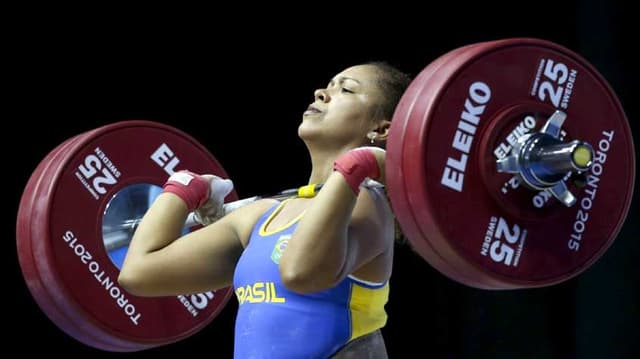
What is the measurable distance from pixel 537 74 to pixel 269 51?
6.28 ft

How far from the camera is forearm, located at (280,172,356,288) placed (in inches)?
77.9

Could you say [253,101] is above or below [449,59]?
below

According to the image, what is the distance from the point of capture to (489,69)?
1927 mm

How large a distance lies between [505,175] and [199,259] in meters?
0.84

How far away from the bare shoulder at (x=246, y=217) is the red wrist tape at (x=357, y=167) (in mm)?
439

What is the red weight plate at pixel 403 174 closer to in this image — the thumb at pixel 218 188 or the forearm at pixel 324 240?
the forearm at pixel 324 240

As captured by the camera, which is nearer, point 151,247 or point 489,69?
point 489,69

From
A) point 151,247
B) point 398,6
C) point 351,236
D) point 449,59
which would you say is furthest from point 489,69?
point 398,6

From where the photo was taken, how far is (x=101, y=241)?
9.27 feet

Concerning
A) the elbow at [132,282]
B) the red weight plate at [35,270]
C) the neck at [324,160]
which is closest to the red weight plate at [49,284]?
the red weight plate at [35,270]

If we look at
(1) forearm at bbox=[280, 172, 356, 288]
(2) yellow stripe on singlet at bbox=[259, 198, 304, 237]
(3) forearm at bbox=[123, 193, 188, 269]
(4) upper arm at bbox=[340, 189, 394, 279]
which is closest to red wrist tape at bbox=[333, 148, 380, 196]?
(1) forearm at bbox=[280, 172, 356, 288]

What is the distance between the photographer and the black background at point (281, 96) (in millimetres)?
3189

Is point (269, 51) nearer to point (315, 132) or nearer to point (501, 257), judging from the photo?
point (315, 132)

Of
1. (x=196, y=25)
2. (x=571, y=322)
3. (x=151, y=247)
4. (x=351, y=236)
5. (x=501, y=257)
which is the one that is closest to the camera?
(x=501, y=257)
